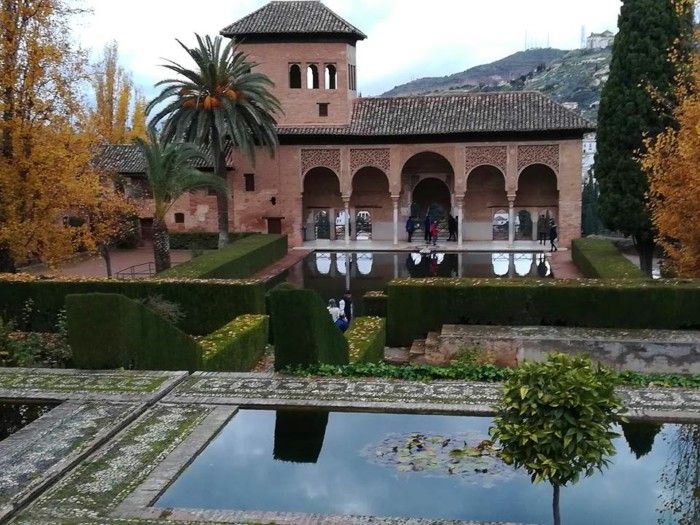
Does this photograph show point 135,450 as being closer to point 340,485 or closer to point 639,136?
point 340,485

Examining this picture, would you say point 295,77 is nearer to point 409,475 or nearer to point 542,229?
point 542,229

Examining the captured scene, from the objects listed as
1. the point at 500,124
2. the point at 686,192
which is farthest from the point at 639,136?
the point at 500,124

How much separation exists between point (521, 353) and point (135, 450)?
7681 mm

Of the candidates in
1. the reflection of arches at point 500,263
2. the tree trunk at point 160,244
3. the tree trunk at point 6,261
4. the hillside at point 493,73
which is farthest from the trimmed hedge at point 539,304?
the hillside at point 493,73

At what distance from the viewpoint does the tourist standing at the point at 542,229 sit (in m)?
32.2

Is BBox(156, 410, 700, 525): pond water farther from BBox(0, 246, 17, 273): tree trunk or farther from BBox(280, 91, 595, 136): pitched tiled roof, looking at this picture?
BBox(280, 91, 595, 136): pitched tiled roof

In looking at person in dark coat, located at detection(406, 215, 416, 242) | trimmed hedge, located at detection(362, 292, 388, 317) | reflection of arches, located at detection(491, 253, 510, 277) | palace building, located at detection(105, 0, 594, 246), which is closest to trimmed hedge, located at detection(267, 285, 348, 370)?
trimmed hedge, located at detection(362, 292, 388, 317)

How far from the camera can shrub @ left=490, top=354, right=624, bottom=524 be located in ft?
17.7

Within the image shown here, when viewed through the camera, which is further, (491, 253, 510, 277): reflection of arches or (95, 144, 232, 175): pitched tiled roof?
A: (95, 144, 232, 175): pitched tiled roof

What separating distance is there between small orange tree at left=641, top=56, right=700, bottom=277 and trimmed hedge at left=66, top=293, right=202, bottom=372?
426 inches

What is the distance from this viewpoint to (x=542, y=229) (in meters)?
32.8

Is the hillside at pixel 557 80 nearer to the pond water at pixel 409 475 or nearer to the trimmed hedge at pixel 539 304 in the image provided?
the trimmed hedge at pixel 539 304

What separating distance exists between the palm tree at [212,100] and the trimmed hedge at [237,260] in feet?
9.01

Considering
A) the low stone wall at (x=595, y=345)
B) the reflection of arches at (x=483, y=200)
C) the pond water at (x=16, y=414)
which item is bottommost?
the low stone wall at (x=595, y=345)
